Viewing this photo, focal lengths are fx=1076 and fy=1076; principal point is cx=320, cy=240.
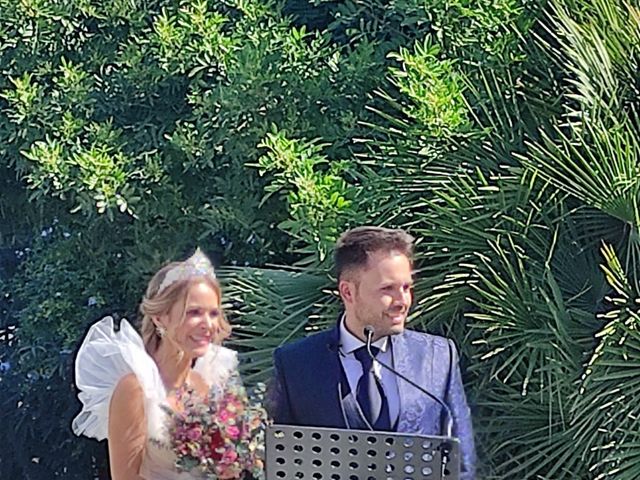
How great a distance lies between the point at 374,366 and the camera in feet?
8.66

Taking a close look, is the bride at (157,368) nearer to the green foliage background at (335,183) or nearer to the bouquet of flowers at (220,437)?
the bouquet of flowers at (220,437)

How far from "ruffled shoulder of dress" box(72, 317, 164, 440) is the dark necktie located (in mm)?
501

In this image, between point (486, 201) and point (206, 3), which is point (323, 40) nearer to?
point (206, 3)

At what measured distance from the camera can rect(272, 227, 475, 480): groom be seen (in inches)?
101

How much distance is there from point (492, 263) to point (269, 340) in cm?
90

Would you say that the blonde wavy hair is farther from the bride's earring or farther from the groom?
the groom

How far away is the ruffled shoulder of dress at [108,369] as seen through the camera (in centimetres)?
271

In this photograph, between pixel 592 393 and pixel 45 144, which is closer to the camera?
pixel 592 393

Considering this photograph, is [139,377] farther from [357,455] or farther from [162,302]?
[357,455]

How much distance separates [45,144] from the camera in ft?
15.3

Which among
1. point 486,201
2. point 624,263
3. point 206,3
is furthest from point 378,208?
point 206,3

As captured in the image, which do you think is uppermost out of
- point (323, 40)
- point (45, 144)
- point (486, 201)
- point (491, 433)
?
point (323, 40)

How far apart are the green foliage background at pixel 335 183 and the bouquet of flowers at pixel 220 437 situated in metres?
1.25

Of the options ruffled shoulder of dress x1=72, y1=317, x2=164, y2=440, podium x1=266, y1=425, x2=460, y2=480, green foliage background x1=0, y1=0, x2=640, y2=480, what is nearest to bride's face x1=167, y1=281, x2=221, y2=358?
ruffled shoulder of dress x1=72, y1=317, x2=164, y2=440
